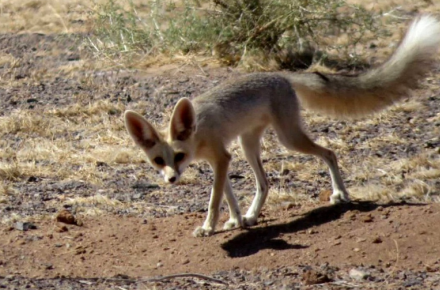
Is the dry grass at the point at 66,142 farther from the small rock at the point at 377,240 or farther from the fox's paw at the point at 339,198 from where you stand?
the small rock at the point at 377,240

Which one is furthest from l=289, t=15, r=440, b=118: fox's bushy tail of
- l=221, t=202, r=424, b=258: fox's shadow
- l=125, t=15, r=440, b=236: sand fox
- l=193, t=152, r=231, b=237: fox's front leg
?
l=193, t=152, r=231, b=237: fox's front leg

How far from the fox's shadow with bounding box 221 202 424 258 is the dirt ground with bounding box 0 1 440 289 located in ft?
0.05

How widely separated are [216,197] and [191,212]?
80cm

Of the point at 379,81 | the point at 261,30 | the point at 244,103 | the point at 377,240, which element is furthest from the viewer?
the point at 261,30

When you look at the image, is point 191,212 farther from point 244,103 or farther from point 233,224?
point 244,103

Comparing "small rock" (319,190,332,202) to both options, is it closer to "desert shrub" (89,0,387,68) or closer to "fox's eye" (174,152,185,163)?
"fox's eye" (174,152,185,163)

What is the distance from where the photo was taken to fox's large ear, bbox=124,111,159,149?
6.07m

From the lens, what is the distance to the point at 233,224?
659cm

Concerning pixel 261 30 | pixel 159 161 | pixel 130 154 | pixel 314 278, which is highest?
pixel 159 161

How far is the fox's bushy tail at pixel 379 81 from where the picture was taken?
21.7 ft

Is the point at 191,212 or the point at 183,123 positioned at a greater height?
the point at 183,123

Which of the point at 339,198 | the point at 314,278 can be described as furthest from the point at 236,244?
the point at 314,278

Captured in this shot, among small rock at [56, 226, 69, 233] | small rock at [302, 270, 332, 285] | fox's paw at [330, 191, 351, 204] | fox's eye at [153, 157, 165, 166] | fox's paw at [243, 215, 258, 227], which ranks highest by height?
fox's eye at [153, 157, 165, 166]

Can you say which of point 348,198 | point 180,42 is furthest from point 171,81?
point 348,198
